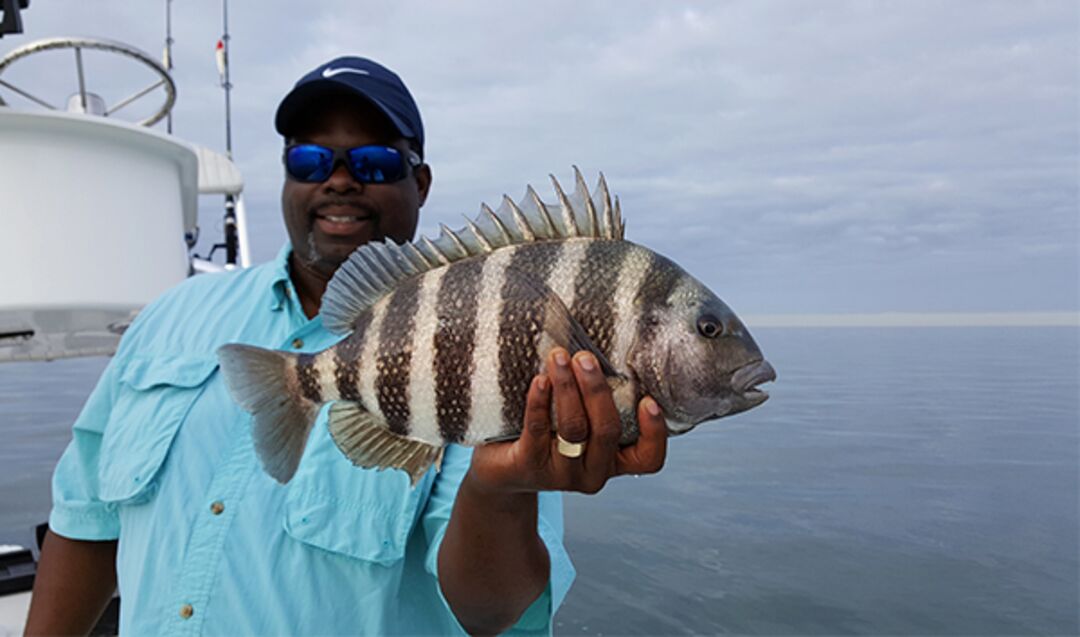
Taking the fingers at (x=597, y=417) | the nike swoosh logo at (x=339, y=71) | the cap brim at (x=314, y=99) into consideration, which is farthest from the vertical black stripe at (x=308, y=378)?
the nike swoosh logo at (x=339, y=71)

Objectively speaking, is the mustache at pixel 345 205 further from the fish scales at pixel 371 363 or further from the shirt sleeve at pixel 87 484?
the shirt sleeve at pixel 87 484

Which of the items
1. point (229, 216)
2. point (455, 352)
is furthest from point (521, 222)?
point (229, 216)

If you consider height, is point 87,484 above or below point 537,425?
below

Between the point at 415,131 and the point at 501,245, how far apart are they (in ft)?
2.65

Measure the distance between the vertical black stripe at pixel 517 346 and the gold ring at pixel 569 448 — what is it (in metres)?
0.08

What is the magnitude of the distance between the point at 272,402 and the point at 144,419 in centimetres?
73

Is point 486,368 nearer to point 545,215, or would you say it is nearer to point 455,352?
point 455,352

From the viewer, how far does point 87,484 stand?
204cm

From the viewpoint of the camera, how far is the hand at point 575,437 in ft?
3.73

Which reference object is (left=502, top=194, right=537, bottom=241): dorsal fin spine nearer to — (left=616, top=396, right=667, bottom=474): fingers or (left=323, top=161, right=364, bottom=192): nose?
(left=616, top=396, right=667, bottom=474): fingers

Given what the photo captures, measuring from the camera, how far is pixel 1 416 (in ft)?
77.1

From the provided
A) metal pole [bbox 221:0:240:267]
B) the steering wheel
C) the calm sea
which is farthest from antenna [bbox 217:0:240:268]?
the calm sea

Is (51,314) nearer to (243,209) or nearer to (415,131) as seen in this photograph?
(243,209)

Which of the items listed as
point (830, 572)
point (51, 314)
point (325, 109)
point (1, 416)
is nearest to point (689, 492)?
point (830, 572)
